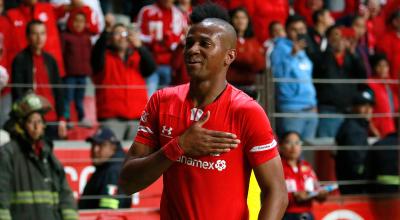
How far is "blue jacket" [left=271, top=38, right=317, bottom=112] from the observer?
11.4m

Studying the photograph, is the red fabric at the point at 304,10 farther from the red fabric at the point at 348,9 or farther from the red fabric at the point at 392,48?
the red fabric at the point at 392,48

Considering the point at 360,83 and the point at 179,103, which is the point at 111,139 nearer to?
the point at 360,83

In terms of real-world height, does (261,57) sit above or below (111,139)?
above

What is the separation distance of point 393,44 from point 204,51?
369 inches

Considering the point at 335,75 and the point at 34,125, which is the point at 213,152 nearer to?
the point at 34,125

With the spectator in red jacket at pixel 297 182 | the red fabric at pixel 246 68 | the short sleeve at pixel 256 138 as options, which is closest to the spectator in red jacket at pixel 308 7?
the red fabric at pixel 246 68

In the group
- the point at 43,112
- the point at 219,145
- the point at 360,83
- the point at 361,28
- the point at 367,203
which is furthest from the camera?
the point at 361,28

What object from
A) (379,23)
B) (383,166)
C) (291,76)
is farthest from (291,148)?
(379,23)

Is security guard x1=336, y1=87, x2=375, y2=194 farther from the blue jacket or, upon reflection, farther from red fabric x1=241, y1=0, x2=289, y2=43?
red fabric x1=241, y1=0, x2=289, y2=43

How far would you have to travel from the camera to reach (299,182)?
9.84 meters

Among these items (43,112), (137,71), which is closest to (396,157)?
(137,71)

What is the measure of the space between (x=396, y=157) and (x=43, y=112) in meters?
3.93

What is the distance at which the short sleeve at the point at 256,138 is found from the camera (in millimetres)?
4891

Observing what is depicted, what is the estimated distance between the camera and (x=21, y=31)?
37.5ft
